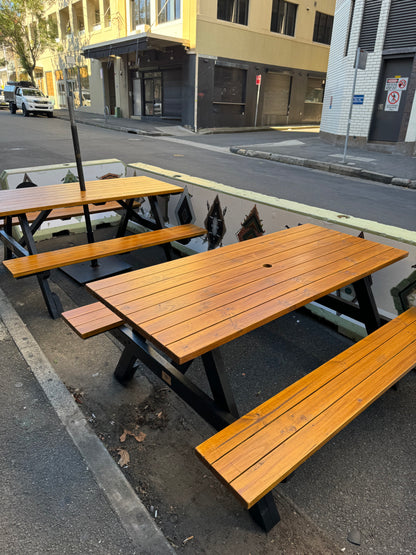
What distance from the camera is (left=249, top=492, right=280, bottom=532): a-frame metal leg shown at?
6.01 feet

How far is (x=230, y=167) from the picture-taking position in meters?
11.5

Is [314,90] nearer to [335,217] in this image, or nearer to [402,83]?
[402,83]

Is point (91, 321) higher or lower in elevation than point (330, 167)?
higher

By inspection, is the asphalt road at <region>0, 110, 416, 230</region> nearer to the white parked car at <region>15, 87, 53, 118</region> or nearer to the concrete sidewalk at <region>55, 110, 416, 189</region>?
the concrete sidewalk at <region>55, 110, 416, 189</region>

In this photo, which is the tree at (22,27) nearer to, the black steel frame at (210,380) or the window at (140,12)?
the window at (140,12)

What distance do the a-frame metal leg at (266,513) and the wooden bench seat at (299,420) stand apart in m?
0.32

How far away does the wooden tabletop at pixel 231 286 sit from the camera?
1886 mm

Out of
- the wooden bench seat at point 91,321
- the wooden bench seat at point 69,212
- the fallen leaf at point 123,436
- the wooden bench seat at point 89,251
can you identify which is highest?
the wooden bench seat at point 69,212

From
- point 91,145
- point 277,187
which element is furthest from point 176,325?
point 91,145

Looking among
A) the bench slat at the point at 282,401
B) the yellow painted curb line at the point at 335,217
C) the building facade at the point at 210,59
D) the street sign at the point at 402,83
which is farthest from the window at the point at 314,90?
the bench slat at the point at 282,401

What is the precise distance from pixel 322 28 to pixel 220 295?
30.2 metres

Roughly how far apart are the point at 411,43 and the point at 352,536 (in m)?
15.8

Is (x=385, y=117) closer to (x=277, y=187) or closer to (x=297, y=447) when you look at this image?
(x=277, y=187)

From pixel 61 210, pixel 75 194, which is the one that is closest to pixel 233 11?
pixel 61 210
